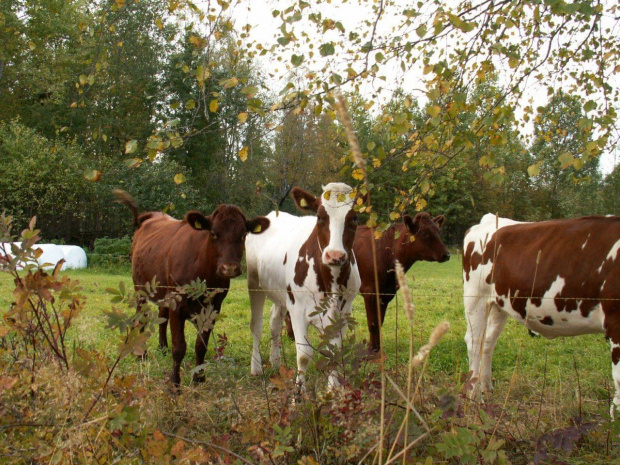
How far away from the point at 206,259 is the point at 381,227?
2360 millimetres

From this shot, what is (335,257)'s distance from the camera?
455cm

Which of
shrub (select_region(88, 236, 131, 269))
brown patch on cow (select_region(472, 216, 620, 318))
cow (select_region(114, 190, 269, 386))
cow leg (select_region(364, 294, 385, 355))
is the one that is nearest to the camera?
brown patch on cow (select_region(472, 216, 620, 318))

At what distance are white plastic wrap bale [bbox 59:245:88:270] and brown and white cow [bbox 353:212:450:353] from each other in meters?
13.1

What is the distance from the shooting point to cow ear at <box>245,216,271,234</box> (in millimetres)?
5805

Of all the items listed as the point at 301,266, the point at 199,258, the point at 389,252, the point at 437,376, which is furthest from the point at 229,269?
the point at 389,252

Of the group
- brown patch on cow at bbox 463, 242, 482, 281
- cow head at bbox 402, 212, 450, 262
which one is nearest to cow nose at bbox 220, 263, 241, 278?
brown patch on cow at bbox 463, 242, 482, 281

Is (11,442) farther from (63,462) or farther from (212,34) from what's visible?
(212,34)

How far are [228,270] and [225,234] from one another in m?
0.45

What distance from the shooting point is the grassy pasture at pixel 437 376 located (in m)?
2.80

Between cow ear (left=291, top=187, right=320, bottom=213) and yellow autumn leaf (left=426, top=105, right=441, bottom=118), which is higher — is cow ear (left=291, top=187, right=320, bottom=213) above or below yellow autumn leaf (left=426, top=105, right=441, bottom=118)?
below

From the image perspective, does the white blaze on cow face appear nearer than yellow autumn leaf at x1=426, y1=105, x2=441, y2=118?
No

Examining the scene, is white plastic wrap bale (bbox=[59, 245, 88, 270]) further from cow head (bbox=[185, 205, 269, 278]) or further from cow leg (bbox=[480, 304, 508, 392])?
cow leg (bbox=[480, 304, 508, 392])

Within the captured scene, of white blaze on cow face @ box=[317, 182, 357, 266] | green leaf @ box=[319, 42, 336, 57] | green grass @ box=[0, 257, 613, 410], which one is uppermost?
green leaf @ box=[319, 42, 336, 57]

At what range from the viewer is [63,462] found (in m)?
2.04
